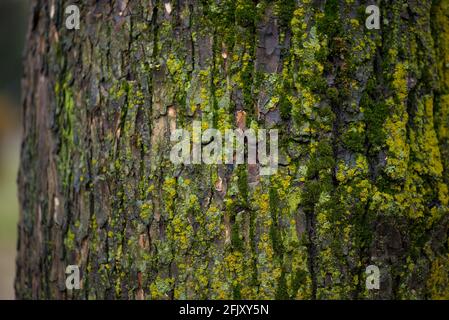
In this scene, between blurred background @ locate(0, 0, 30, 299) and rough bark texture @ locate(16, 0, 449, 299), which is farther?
blurred background @ locate(0, 0, 30, 299)

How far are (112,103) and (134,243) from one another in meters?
0.49

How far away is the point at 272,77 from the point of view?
5.28ft

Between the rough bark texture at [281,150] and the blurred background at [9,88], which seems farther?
the blurred background at [9,88]

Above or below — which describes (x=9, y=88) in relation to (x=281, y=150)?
above

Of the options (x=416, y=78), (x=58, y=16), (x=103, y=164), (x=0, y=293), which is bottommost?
(x=0, y=293)

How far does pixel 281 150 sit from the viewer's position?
5.28 ft

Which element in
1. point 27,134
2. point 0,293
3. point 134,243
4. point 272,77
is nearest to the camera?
point 272,77

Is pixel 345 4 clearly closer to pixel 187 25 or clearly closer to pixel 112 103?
pixel 187 25

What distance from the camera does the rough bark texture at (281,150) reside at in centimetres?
161

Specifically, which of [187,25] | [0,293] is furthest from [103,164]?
[0,293]

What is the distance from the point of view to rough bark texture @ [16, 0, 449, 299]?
63.3 inches

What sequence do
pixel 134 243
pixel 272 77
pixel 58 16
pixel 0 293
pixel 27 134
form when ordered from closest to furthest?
1. pixel 272 77
2. pixel 134 243
3. pixel 58 16
4. pixel 27 134
5. pixel 0 293

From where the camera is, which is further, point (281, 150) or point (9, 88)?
point (9, 88)
